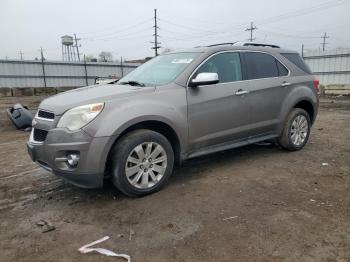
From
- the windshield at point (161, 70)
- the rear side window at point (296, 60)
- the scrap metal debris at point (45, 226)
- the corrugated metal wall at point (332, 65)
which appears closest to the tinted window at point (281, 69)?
the rear side window at point (296, 60)

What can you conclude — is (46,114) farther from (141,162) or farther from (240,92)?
(240,92)

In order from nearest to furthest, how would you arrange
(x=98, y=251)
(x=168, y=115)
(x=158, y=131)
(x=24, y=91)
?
(x=98, y=251)
(x=168, y=115)
(x=158, y=131)
(x=24, y=91)

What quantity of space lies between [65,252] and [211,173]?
2418 millimetres

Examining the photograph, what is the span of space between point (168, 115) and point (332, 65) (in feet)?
64.2

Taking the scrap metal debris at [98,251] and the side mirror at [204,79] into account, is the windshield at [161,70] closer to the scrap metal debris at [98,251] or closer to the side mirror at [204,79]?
the side mirror at [204,79]

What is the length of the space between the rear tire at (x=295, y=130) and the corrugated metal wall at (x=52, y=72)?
21758mm

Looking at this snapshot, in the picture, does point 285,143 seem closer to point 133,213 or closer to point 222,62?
point 222,62

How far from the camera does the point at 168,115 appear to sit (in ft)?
12.8

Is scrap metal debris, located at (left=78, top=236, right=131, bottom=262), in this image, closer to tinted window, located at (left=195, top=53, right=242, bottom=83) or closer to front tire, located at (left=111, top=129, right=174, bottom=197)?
front tire, located at (left=111, top=129, right=174, bottom=197)

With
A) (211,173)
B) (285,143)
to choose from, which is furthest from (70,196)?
(285,143)

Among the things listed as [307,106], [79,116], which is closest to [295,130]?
[307,106]

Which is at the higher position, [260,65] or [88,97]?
[260,65]

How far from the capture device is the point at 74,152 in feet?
11.2

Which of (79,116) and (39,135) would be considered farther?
(39,135)
